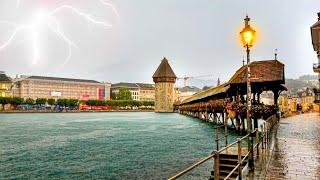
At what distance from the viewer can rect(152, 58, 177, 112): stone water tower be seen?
134 m

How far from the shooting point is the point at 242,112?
31453mm

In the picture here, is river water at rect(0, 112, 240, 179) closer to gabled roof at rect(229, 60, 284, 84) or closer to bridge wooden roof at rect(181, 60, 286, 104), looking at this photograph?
bridge wooden roof at rect(181, 60, 286, 104)

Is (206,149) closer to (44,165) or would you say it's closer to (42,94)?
(44,165)

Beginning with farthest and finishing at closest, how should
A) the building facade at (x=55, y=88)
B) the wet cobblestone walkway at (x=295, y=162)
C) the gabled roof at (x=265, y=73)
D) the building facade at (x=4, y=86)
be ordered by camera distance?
1. the building facade at (x=55, y=88)
2. the building facade at (x=4, y=86)
3. the gabled roof at (x=265, y=73)
4. the wet cobblestone walkway at (x=295, y=162)

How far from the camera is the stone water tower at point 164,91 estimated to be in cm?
13425

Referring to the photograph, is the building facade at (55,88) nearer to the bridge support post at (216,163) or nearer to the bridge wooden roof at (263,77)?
the bridge wooden roof at (263,77)

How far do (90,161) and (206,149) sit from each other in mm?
10173

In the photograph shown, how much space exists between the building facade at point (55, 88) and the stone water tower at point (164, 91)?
6535 cm

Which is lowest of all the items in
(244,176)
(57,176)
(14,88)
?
(57,176)

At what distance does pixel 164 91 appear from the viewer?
442ft

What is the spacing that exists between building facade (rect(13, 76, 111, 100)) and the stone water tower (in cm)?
6535

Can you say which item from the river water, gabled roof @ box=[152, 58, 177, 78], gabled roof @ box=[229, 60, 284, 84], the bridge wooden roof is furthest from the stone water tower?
the river water

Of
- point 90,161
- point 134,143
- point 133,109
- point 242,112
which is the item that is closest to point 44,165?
point 90,161

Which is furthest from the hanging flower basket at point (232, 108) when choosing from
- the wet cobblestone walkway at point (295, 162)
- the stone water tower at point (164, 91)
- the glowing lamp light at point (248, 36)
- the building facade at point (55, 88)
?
the building facade at point (55, 88)
